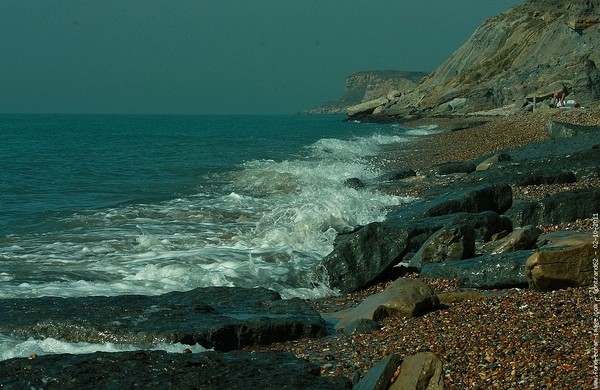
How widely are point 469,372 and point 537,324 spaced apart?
1.19m

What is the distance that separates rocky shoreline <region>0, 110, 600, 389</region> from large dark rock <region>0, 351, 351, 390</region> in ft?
0.04

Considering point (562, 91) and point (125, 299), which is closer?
point (125, 299)

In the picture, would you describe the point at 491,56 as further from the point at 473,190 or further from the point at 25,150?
the point at 473,190

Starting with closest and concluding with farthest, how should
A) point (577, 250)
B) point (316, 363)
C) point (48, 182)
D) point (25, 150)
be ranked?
point (316, 363) → point (577, 250) → point (48, 182) → point (25, 150)

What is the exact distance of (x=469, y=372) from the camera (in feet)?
17.0

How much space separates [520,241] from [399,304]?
263cm

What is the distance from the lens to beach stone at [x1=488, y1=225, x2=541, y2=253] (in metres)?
8.95

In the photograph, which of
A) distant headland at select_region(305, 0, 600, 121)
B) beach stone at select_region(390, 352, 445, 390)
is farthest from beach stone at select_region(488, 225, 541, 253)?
distant headland at select_region(305, 0, 600, 121)

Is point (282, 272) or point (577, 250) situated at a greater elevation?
point (577, 250)

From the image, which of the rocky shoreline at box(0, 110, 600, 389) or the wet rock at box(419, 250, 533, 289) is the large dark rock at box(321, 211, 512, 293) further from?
the wet rock at box(419, 250, 533, 289)

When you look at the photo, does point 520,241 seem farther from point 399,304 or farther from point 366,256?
point 399,304

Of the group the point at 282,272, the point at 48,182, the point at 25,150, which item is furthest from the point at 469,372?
the point at 25,150

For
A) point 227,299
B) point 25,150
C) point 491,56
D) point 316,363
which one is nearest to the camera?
point 316,363

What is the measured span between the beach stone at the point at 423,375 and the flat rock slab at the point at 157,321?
2343mm
